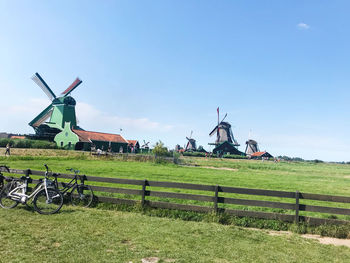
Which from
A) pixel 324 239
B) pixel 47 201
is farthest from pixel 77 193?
pixel 324 239

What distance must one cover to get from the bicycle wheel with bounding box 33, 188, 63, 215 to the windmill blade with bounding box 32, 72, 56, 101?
238ft

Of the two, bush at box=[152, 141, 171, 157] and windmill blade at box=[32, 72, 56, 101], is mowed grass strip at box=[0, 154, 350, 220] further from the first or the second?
windmill blade at box=[32, 72, 56, 101]

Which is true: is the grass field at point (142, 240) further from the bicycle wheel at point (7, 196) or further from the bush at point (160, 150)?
the bush at point (160, 150)

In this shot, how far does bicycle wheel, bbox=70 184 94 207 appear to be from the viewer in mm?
9412

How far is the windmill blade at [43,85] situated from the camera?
2891 inches

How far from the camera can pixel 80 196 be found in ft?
30.9

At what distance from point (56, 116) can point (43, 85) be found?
13738 millimetres

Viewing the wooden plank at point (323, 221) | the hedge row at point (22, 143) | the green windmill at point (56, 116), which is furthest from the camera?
the green windmill at point (56, 116)

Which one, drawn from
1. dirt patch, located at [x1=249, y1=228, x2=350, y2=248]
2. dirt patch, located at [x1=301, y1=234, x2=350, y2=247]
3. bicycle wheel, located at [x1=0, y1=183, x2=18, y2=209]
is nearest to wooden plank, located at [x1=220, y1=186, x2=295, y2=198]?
dirt patch, located at [x1=249, y1=228, x2=350, y2=248]

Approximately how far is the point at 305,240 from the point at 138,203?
17.8ft

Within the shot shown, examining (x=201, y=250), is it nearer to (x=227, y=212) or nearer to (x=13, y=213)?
(x=227, y=212)

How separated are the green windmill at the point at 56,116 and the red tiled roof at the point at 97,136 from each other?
544 cm

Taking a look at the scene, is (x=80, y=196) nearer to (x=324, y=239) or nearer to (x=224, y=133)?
(x=324, y=239)

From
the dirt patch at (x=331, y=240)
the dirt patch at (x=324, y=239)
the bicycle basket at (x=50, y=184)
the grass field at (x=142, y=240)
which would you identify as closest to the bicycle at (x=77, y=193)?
the bicycle basket at (x=50, y=184)
